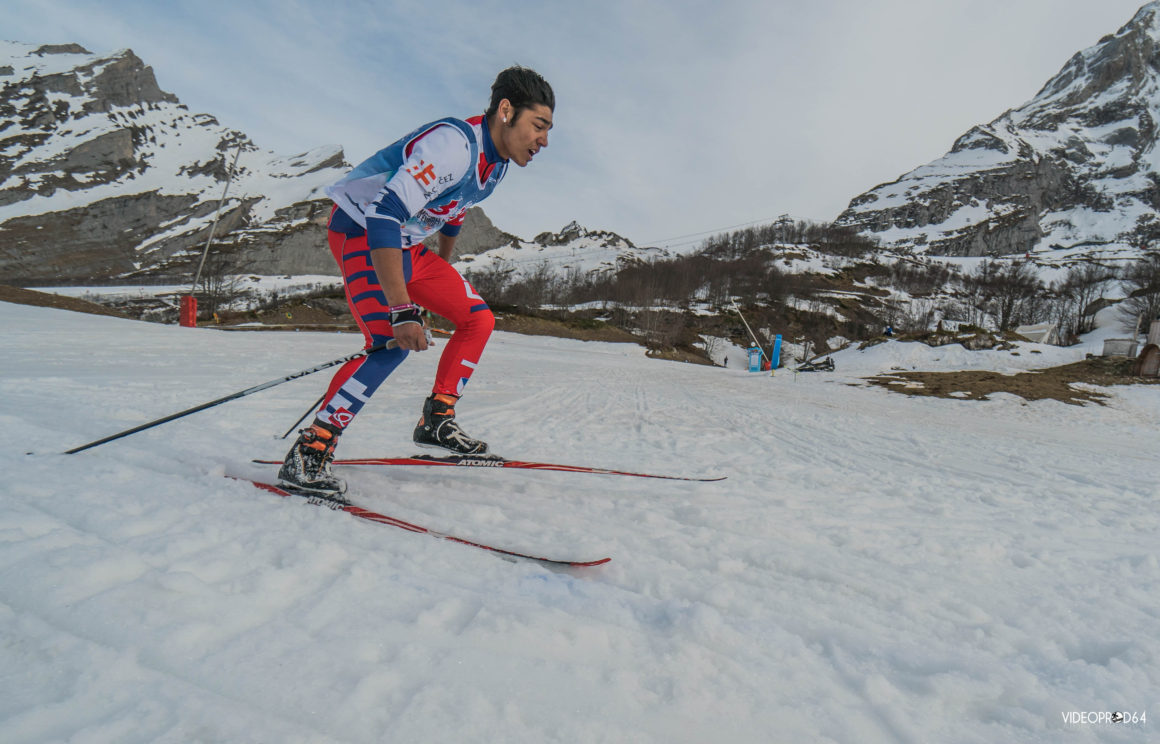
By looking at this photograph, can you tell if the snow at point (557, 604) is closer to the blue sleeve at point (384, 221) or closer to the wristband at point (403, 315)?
the wristband at point (403, 315)

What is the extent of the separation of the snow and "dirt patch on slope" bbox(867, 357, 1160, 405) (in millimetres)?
8627

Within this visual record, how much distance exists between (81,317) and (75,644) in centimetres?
1733

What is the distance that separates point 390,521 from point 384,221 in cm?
132

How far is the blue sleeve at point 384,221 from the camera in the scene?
7.47 ft

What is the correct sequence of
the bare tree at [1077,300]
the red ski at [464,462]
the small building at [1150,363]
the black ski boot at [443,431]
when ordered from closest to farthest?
the red ski at [464,462]
the black ski boot at [443,431]
the small building at [1150,363]
the bare tree at [1077,300]

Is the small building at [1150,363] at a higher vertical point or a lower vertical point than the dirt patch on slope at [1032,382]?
higher

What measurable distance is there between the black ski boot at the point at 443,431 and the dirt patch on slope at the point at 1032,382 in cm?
1080

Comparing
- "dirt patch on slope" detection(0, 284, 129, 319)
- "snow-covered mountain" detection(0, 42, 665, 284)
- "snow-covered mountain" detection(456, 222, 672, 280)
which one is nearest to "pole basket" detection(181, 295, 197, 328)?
"dirt patch on slope" detection(0, 284, 129, 319)

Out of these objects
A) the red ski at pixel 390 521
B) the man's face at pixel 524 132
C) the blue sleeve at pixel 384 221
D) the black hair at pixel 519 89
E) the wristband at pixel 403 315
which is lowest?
the red ski at pixel 390 521

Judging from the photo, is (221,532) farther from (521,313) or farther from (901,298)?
(901,298)

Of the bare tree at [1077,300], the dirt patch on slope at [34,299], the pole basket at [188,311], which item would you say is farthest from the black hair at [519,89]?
the bare tree at [1077,300]

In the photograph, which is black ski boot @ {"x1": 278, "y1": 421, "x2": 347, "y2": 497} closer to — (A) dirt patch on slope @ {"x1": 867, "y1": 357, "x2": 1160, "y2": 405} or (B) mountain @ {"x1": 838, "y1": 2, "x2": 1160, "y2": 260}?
(A) dirt patch on slope @ {"x1": 867, "y1": 357, "x2": 1160, "y2": 405}

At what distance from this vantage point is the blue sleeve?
7.47 ft

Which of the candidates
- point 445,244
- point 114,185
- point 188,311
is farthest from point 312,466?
point 114,185
